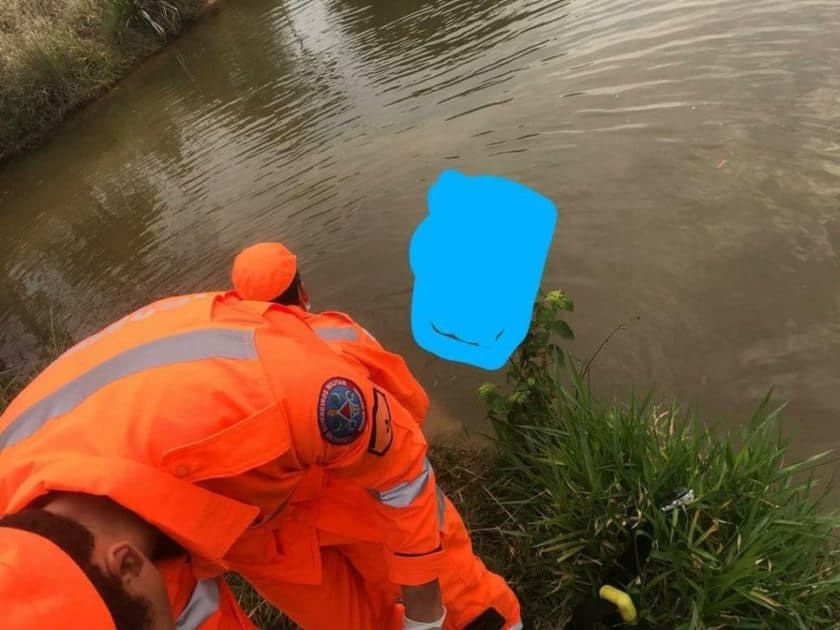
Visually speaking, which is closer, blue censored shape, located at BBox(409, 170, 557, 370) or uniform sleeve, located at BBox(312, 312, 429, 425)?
uniform sleeve, located at BBox(312, 312, 429, 425)

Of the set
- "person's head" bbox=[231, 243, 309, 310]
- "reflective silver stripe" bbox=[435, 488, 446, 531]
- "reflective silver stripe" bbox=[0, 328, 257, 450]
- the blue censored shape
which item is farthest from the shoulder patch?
the blue censored shape

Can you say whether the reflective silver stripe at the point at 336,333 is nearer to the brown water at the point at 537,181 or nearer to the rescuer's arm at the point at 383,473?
the rescuer's arm at the point at 383,473

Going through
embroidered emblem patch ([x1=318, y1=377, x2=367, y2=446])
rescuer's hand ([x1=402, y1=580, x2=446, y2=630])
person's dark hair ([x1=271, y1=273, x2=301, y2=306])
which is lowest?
rescuer's hand ([x1=402, y1=580, x2=446, y2=630])

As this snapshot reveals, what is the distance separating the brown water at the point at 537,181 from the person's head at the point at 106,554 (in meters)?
2.50

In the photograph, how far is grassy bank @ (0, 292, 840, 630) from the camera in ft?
6.34

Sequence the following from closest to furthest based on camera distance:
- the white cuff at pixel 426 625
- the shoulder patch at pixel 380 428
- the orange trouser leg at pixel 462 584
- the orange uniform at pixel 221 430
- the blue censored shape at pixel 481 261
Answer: the orange uniform at pixel 221 430 → the shoulder patch at pixel 380 428 → the white cuff at pixel 426 625 → the orange trouser leg at pixel 462 584 → the blue censored shape at pixel 481 261

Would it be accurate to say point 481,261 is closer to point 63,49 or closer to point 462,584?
point 462,584

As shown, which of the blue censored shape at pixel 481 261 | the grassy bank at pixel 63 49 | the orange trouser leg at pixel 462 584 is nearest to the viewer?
the orange trouser leg at pixel 462 584

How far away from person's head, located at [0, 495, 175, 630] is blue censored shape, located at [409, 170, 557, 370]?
4.41 ft

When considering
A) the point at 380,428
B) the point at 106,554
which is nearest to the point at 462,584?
the point at 380,428

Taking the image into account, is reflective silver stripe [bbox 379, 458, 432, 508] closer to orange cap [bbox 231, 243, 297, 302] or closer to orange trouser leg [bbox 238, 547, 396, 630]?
orange trouser leg [bbox 238, 547, 396, 630]

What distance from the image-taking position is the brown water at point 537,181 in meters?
3.38

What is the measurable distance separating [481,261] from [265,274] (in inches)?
31.0

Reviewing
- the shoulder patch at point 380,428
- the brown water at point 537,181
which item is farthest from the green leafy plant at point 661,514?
the shoulder patch at point 380,428
